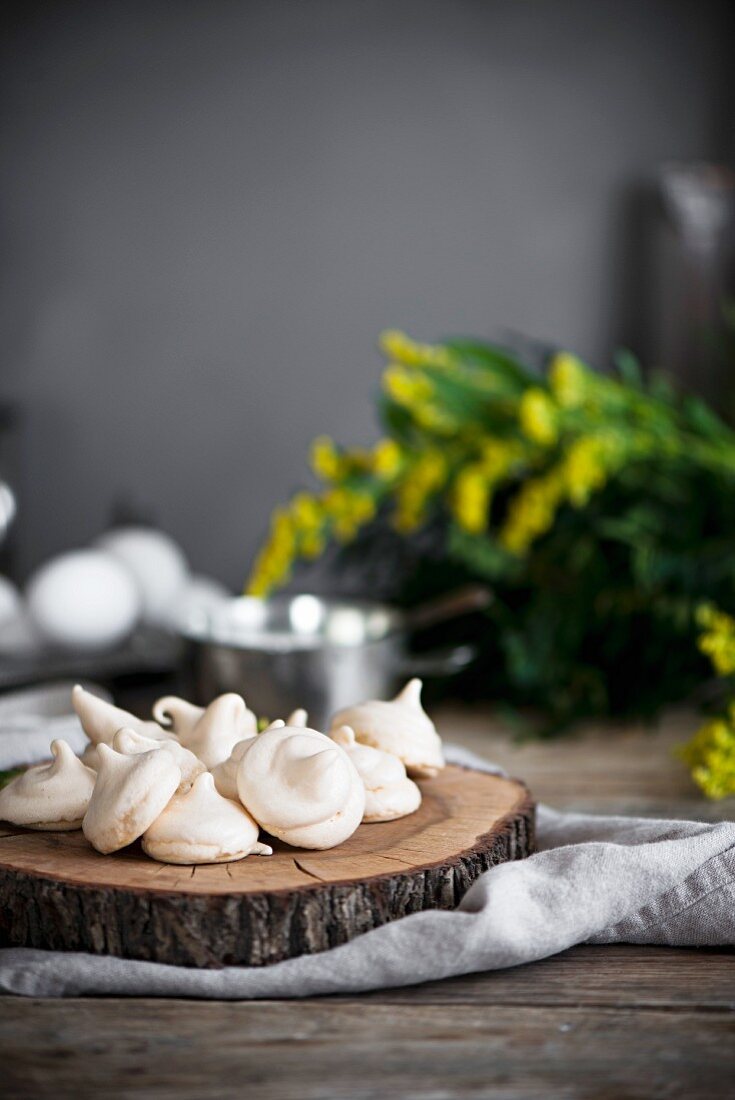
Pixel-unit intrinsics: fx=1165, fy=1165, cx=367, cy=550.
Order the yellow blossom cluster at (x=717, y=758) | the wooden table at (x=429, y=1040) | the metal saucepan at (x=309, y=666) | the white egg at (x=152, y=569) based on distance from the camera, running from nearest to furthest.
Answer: the wooden table at (x=429, y=1040)
the yellow blossom cluster at (x=717, y=758)
the metal saucepan at (x=309, y=666)
the white egg at (x=152, y=569)

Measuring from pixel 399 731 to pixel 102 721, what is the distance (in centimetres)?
17

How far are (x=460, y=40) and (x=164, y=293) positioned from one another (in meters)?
0.50

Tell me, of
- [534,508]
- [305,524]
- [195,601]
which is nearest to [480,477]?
[534,508]

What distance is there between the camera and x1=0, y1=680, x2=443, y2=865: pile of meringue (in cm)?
58

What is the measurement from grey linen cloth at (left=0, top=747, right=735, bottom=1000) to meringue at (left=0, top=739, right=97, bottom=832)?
0.07 meters

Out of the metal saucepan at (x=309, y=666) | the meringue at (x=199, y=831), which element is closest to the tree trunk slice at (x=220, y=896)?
the meringue at (x=199, y=831)

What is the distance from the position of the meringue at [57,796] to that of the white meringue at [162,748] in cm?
2

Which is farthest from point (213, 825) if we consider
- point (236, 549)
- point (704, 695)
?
point (236, 549)

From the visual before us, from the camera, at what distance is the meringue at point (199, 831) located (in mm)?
581

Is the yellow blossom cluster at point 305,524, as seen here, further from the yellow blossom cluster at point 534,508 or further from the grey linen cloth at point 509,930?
the grey linen cloth at point 509,930

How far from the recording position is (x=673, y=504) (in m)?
1.22

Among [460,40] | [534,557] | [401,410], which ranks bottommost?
[534,557]

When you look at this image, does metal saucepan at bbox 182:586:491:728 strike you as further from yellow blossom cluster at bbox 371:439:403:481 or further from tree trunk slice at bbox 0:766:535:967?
tree trunk slice at bbox 0:766:535:967

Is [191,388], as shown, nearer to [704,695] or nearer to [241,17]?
[241,17]
